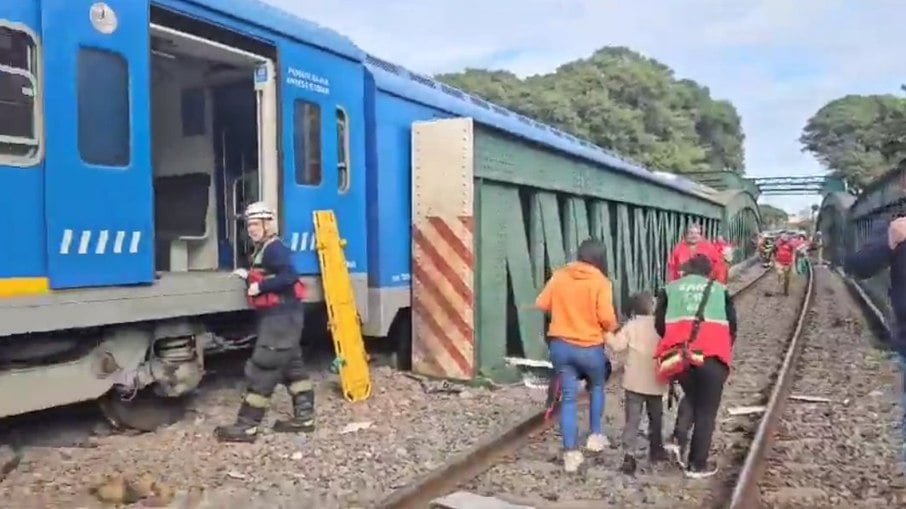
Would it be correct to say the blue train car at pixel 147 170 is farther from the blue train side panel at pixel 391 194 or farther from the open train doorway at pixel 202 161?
the blue train side panel at pixel 391 194

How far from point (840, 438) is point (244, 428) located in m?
4.39

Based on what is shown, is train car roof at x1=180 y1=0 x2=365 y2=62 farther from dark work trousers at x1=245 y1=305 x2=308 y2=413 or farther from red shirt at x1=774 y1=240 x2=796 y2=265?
red shirt at x1=774 y1=240 x2=796 y2=265

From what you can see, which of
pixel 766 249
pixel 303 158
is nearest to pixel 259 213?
pixel 303 158

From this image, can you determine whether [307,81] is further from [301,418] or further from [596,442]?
[596,442]

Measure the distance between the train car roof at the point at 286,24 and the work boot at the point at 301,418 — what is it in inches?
109

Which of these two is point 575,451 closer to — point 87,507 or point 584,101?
point 87,507

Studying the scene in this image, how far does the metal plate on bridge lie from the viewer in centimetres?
531

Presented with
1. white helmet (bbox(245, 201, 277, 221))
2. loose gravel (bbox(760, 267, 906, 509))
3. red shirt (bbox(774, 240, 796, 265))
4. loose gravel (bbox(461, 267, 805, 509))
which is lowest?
loose gravel (bbox(760, 267, 906, 509))

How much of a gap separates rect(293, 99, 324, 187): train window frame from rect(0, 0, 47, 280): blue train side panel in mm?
2553

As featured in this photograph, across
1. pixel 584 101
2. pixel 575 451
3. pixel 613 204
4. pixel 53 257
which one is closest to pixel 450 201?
pixel 575 451

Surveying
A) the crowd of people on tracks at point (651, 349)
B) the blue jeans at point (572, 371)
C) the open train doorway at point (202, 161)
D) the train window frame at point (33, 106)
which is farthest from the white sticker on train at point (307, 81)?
the blue jeans at point (572, 371)

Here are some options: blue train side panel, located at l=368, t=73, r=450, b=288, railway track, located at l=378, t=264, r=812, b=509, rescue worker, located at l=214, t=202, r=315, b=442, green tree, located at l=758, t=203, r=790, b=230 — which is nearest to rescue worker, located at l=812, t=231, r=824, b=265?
railway track, located at l=378, t=264, r=812, b=509

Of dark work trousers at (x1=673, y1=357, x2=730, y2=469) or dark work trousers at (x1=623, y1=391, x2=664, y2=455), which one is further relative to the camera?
dark work trousers at (x1=623, y1=391, x2=664, y2=455)

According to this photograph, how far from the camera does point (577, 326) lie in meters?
6.48
